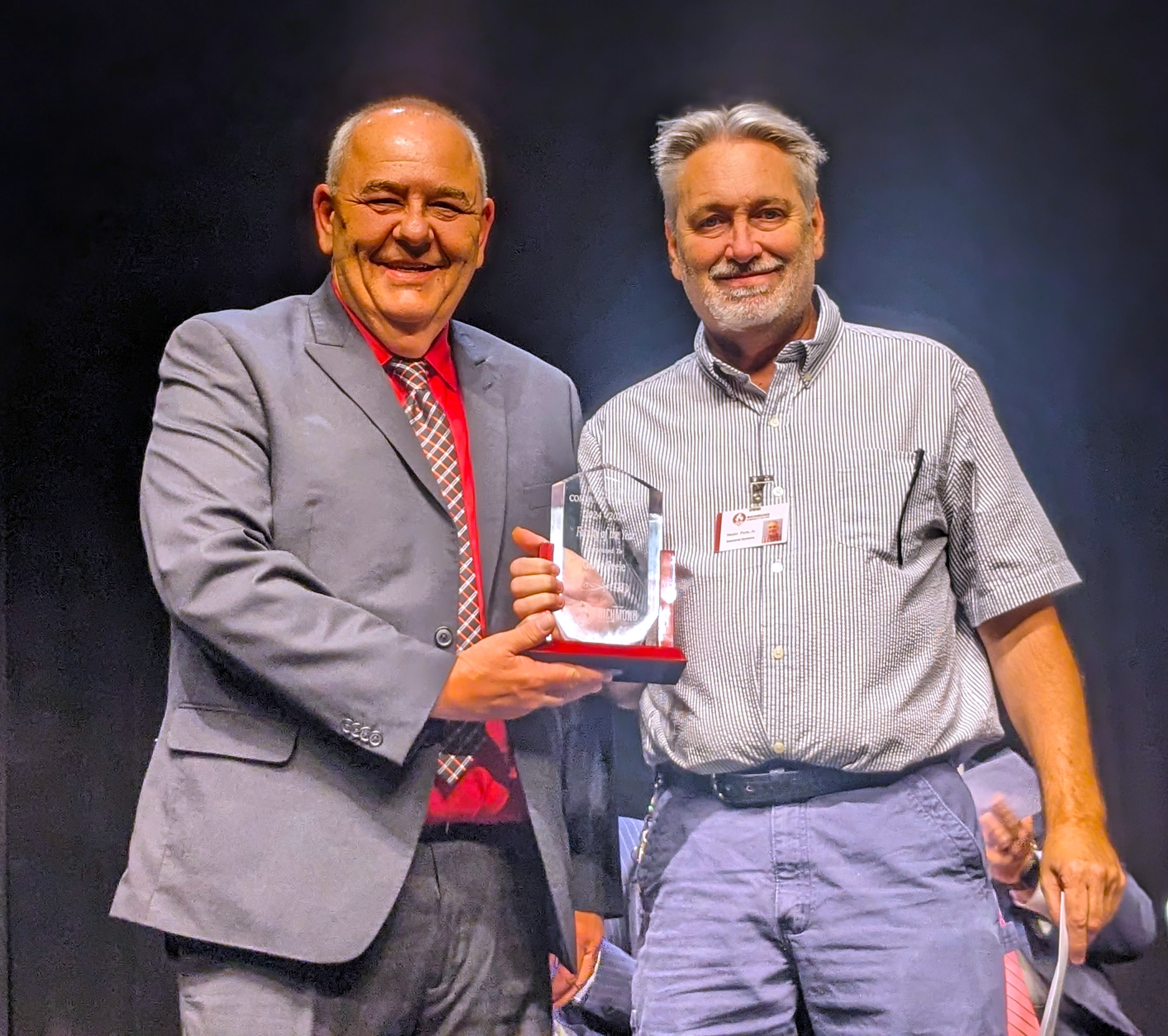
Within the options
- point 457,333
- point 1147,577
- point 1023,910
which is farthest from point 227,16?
point 1023,910

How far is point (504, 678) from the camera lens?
1.82m

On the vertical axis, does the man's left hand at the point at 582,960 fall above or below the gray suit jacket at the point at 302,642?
below

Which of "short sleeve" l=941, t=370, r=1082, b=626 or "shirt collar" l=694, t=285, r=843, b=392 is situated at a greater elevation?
"shirt collar" l=694, t=285, r=843, b=392

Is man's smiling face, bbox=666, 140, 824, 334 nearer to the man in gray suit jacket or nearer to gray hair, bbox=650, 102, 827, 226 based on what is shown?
gray hair, bbox=650, 102, 827, 226

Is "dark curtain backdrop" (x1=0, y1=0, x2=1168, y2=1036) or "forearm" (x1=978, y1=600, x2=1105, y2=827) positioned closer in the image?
"forearm" (x1=978, y1=600, x2=1105, y2=827)

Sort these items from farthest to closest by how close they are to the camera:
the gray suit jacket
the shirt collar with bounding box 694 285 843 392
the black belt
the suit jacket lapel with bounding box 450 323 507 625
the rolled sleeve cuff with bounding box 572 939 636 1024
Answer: the rolled sleeve cuff with bounding box 572 939 636 1024 < the shirt collar with bounding box 694 285 843 392 < the suit jacket lapel with bounding box 450 323 507 625 < the black belt < the gray suit jacket

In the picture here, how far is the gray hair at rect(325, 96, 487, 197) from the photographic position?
6.67ft

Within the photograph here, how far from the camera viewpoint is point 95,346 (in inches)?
94.4

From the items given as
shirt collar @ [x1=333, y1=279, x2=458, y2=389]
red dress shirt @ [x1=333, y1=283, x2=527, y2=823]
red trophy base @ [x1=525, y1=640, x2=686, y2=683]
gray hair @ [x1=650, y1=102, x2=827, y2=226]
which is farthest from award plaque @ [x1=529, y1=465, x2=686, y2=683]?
gray hair @ [x1=650, y1=102, x2=827, y2=226]

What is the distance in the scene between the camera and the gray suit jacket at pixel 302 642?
175 centimetres

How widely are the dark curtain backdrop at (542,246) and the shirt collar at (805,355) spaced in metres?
0.21

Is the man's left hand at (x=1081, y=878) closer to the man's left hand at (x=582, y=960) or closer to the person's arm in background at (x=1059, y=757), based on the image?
the person's arm in background at (x=1059, y=757)

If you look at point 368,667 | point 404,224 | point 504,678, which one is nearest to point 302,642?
point 368,667

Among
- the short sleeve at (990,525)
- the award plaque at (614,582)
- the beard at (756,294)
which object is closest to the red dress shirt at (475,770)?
the award plaque at (614,582)
